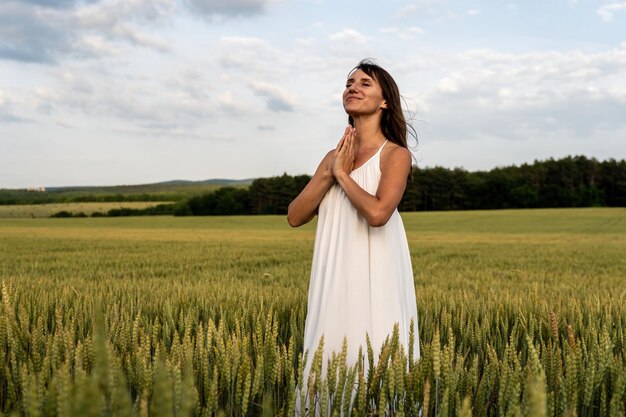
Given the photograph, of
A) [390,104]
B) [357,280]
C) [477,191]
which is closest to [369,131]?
[390,104]

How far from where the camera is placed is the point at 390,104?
10.9 feet

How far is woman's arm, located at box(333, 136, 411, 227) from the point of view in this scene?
2865 mm

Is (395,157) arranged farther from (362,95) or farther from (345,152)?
(362,95)

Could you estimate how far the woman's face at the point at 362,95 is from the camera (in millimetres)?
3209

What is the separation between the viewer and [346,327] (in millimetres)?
3061

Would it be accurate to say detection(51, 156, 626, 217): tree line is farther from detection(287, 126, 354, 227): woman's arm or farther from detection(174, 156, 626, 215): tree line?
detection(287, 126, 354, 227): woman's arm

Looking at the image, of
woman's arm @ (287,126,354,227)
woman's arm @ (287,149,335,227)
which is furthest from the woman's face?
woman's arm @ (287,149,335,227)

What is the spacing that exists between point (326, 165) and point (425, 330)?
1738mm

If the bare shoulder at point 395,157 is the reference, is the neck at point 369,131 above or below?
above

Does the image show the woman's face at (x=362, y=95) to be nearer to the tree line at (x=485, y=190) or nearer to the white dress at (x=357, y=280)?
the white dress at (x=357, y=280)

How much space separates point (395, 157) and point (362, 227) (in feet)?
1.34

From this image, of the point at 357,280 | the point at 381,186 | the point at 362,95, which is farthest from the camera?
the point at 362,95

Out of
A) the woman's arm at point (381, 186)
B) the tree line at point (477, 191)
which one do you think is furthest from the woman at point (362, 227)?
the tree line at point (477, 191)

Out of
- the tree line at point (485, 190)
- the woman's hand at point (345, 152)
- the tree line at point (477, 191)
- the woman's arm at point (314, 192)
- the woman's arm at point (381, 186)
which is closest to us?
the woman's arm at point (381, 186)
